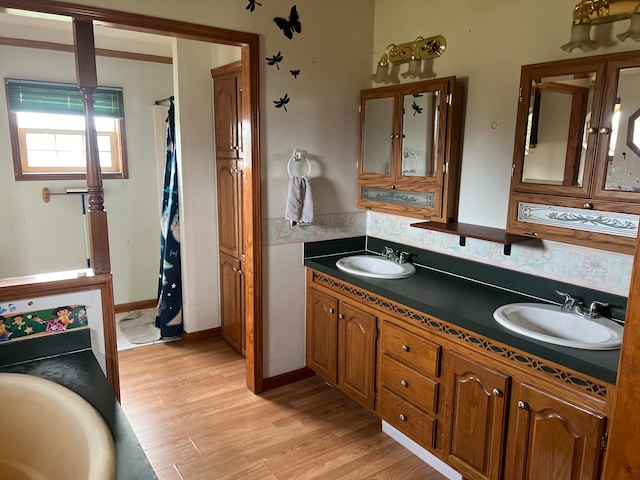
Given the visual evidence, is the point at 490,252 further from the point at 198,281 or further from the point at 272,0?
the point at 198,281

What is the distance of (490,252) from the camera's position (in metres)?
2.49

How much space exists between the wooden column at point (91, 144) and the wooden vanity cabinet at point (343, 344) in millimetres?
1313

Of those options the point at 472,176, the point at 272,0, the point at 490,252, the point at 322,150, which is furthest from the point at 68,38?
the point at 490,252

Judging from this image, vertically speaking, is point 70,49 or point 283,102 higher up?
point 70,49

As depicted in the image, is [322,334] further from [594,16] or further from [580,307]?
[594,16]

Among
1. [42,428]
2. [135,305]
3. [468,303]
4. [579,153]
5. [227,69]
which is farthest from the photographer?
[135,305]

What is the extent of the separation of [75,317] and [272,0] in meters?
2.00

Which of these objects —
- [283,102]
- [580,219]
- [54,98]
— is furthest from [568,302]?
[54,98]

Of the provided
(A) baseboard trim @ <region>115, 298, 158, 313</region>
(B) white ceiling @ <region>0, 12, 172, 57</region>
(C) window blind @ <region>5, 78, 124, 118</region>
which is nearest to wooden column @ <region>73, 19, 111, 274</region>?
(B) white ceiling @ <region>0, 12, 172, 57</region>

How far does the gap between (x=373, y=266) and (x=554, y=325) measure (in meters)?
1.23

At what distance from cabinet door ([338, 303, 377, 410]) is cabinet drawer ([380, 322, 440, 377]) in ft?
0.36

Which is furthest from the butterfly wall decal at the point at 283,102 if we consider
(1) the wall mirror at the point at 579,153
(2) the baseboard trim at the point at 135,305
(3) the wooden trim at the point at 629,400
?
(2) the baseboard trim at the point at 135,305

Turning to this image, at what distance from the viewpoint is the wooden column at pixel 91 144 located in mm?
2068

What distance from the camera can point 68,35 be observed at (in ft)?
12.2
